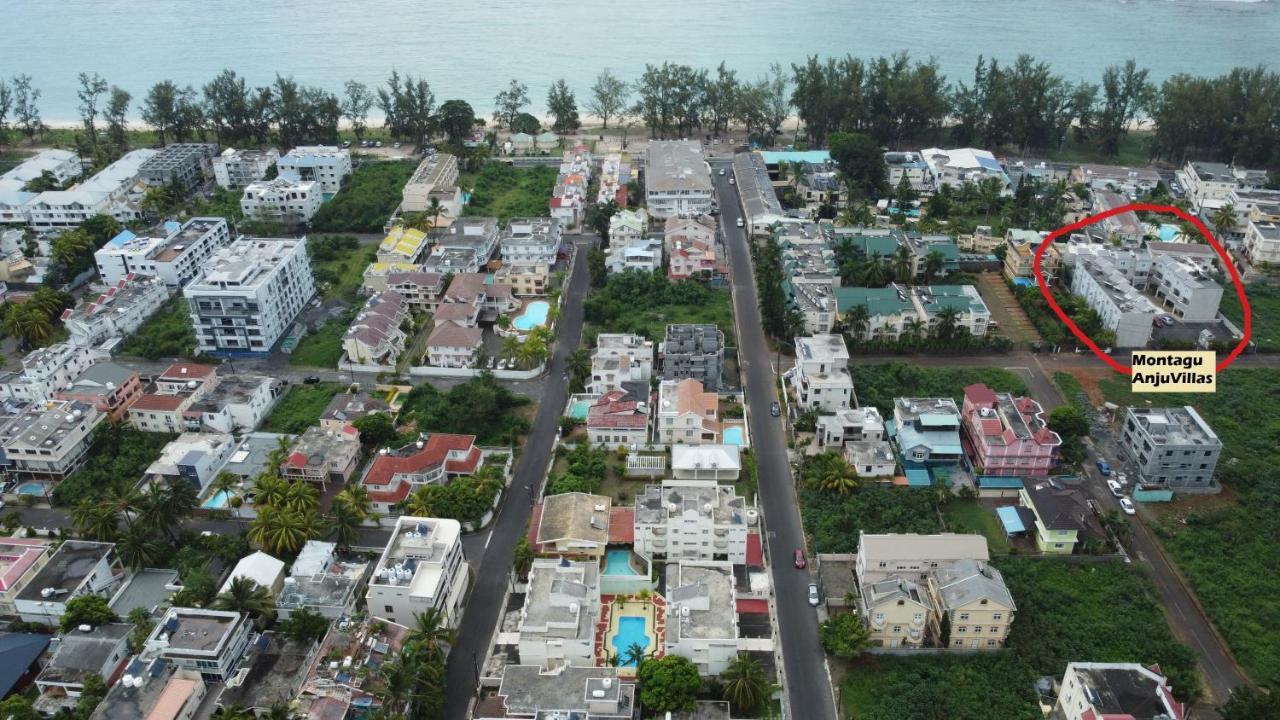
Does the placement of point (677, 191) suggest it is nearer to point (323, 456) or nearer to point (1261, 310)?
point (323, 456)

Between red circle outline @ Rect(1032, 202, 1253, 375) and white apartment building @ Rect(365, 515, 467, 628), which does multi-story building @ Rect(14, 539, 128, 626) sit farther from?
red circle outline @ Rect(1032, 202, 1253, 375)

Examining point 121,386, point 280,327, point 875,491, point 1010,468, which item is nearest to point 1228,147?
point 1010,468

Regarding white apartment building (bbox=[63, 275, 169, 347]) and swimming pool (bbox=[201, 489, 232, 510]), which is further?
white apartment building (bbox=[63, 275, 169, 347])

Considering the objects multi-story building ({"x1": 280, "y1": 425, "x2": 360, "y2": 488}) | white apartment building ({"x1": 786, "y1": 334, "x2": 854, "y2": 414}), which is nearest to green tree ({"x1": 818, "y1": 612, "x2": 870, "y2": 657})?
white apartment building ({"x1": 786, "y1": 334, "x2": 854, "y2": 414})

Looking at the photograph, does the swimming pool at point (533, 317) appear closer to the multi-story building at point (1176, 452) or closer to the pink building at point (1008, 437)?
the pink building at point (1008, 437)

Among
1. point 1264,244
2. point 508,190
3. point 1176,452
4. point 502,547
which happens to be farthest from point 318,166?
point 1264,244

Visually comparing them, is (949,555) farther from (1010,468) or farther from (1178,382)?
(1178,382)

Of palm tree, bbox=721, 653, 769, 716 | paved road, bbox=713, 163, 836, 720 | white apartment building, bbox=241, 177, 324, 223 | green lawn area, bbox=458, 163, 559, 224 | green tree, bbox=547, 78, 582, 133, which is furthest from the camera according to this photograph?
green tree, bbox=547, 78, 582, 133
